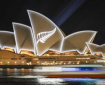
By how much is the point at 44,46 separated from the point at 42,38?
1.41 metres

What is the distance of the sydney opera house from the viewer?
43031mm

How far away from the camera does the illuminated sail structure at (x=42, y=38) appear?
1673 inches

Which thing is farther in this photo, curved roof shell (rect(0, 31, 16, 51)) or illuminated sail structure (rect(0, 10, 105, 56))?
curved roof shell (rect(0, 31, 16, 51))

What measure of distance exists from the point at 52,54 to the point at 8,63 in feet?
25.8

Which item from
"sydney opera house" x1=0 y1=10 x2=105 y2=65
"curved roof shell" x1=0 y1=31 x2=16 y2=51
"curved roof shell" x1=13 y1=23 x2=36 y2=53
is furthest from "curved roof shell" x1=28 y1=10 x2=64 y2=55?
"curved roof shell" x1=0 y1=31 x2=16 y2=51

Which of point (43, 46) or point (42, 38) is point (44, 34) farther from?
point (43, 46)

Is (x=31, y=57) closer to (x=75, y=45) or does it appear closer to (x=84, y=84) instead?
(x=75, y=45)

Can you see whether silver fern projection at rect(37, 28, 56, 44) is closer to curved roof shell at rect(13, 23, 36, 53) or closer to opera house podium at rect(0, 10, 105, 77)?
opera house podium at rect(0, 10, 105, 77)

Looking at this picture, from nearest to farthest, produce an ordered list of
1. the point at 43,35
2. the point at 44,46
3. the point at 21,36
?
the point at 21,36 → the point at 44,46 → the point at 43,35

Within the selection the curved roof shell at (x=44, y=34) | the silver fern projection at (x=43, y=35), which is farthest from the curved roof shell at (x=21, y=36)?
the silver fern projection at (x=43, y=35)

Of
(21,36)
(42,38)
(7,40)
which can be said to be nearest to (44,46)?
(42,38)

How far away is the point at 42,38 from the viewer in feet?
146

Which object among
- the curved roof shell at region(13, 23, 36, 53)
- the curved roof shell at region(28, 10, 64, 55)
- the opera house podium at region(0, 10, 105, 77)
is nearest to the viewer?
the curved roof shell at region(13, 23, 36, 53)

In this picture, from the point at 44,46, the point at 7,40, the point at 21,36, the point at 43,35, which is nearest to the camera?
the point at 21,36
